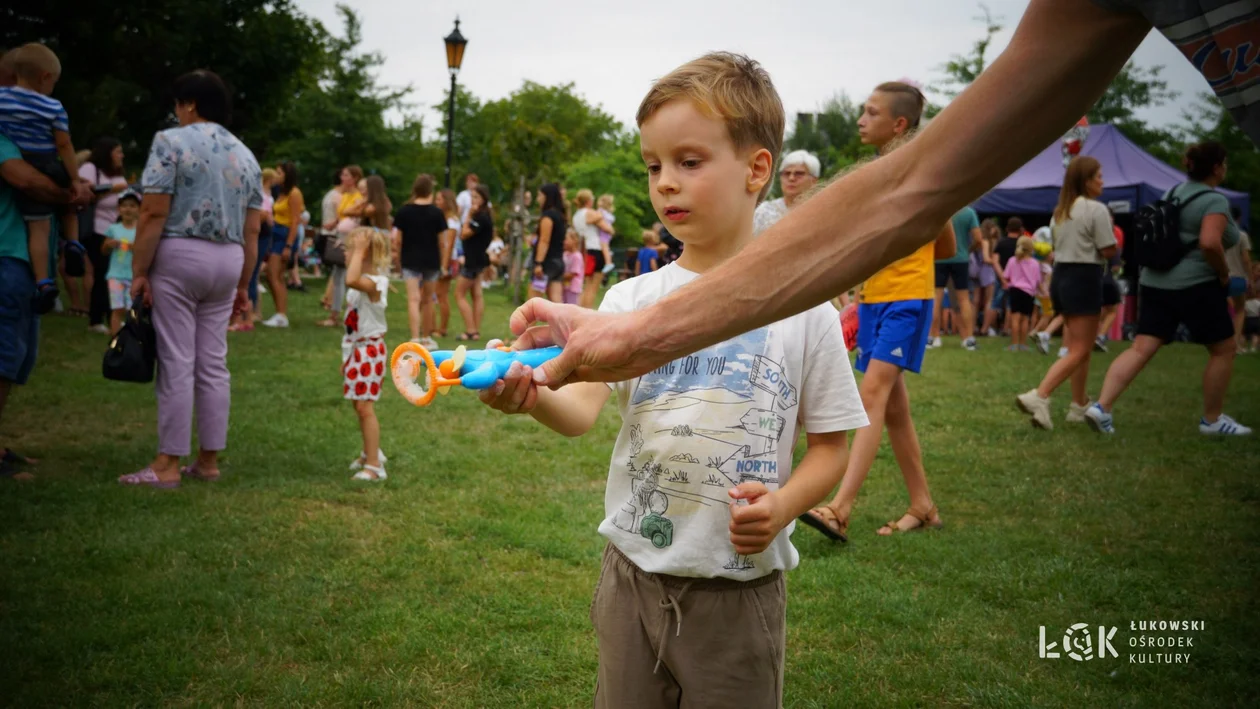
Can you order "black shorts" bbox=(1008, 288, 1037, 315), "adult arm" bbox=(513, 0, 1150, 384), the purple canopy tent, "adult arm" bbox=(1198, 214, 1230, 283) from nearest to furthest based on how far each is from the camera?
"adult arm" bbox=(513, 0, 1150, 384) → "adult arm" bbox=(1198, 214, 1230, 283) → "black shorts" bbox=(1008, 288, 1037, 315) → the purple canopy tent

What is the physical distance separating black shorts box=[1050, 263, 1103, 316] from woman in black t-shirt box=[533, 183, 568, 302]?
783 centimetres

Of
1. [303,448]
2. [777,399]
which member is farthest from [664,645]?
[303,448]

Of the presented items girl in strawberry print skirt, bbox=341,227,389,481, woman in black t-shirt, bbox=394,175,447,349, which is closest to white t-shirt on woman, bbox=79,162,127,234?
woman in black t-shirt, bbox=394,175,447,349

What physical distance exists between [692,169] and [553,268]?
1253 centimetres

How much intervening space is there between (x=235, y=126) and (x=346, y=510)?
19.4 m

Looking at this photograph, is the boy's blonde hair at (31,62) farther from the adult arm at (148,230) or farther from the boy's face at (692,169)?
the boy's face at (692,169)

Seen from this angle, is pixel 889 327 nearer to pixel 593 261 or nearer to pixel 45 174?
pixel 45 174

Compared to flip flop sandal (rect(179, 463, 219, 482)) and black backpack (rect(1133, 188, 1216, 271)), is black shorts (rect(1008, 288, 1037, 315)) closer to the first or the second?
black backpack (rect(1133, 188, 1216, 271))

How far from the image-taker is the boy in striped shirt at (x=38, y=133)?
5410mm

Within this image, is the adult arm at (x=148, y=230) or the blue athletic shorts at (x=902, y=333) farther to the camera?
the adult arm at (x=148, y=230)

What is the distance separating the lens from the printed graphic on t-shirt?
2070mm

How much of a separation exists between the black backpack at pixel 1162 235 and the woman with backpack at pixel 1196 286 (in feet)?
0.04

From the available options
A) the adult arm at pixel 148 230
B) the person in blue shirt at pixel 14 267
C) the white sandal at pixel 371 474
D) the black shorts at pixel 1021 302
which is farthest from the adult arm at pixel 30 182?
the black shorts at pixel 1021 302

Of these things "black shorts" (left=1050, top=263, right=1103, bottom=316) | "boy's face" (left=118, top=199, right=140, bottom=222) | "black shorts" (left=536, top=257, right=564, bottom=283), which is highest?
"boy's face" (left=118, top=199, right=140, bottom=222)
